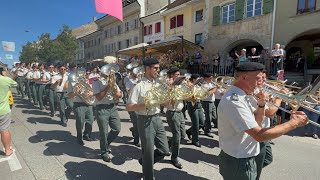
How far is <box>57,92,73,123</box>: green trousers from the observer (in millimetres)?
7723

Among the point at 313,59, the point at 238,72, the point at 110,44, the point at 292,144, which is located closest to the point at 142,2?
the point at 110,44

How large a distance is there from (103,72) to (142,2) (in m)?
26.7

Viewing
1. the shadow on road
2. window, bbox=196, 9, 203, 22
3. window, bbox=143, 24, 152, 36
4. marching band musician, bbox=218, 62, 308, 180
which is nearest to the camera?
marching band musician, bbox=218, 62, 308, 180

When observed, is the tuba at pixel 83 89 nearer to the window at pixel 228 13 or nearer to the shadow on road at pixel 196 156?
the shadow on road at pixel 196 156

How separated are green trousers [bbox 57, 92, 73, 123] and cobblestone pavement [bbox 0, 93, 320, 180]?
2.47ft

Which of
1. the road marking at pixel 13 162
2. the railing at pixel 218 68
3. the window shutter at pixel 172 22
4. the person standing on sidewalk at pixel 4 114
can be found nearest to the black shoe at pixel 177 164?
the road marking at pixel 13 162

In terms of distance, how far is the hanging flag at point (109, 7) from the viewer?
7137 mm

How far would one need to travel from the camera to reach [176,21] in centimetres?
2369

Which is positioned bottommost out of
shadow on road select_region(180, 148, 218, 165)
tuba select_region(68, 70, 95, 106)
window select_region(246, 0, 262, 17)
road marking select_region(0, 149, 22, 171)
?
shadow on road select_region(180, 148, 218, 165)

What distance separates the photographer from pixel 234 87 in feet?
7.74

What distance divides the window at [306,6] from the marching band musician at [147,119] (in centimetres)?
1346

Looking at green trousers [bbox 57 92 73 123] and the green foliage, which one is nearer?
green trousers [bbox 57 92 73 123]

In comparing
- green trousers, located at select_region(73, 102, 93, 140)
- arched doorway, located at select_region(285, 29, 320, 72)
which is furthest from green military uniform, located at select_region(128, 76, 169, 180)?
arched doorway, located at select_region(285, 29, 320, 72)

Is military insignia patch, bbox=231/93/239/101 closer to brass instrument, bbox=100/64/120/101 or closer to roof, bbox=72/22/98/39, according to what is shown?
brass instrument, bbox=100/64/120/101
